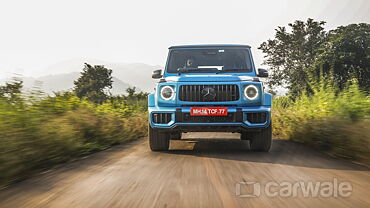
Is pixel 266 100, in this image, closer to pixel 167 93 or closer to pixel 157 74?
pixel 167 93

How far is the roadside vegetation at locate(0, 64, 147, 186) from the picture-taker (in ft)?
13.8

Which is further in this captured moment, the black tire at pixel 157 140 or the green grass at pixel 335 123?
the black tire at pixel 157 140

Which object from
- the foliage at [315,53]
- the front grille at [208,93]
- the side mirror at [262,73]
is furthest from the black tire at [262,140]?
the foliage at [315,53]

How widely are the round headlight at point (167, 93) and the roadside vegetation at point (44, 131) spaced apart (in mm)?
1660

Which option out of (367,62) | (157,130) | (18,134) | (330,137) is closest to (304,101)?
(330,137)

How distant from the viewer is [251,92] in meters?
5.88

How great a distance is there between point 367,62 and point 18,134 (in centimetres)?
3430

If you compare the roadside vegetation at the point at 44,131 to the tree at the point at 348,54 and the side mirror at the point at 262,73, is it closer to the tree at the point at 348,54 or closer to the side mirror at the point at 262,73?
the side mirror at the point at 262,73

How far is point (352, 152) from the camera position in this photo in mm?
5371

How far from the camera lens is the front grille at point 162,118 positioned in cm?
586

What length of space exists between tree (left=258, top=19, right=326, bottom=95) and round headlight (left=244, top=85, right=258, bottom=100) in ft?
104

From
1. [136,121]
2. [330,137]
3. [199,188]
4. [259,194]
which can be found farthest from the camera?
[136,121]

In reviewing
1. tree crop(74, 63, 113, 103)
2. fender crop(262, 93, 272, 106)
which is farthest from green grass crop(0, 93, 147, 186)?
tree crop(74, 63, 113, 103)

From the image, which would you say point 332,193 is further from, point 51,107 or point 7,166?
point 51,107
